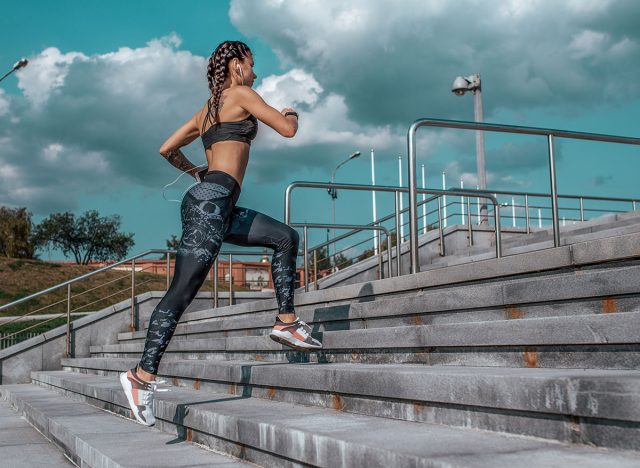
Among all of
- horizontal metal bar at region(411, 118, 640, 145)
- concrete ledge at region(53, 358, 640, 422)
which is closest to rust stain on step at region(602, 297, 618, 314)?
concrete ledge at region(53, 358, 640, 422)

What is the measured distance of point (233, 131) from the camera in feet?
12.2

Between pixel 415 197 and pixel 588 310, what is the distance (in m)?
2.17

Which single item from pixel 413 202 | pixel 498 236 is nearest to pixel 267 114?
pixel 413 202

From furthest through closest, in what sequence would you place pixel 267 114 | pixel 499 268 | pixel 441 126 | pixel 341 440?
1. pixel 441 126
2. pixel 499 268
3. pixel 267 114
4. pixel 341 440

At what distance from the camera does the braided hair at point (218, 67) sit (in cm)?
381

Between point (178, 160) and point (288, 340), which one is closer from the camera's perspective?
point (288, 340)

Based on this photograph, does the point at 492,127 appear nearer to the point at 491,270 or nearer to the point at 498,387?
the point at 491,270

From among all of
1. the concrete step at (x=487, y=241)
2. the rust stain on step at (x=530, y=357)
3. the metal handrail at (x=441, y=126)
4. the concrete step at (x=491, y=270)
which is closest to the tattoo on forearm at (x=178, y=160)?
the concrete step at (x=491, y=270)

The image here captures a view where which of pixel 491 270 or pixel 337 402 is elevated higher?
pixel 491 270

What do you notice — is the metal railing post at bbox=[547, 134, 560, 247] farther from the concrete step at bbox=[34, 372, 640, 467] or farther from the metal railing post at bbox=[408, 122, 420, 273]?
the concrete step at bbox=[34, 372, 640, 467]

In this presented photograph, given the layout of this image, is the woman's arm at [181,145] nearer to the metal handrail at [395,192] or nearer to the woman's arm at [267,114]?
the woman's arm at [267,114]

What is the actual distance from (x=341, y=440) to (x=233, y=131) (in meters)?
1.94

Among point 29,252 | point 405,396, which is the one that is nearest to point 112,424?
point 405,396

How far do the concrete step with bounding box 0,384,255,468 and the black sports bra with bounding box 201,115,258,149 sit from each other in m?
1.57
